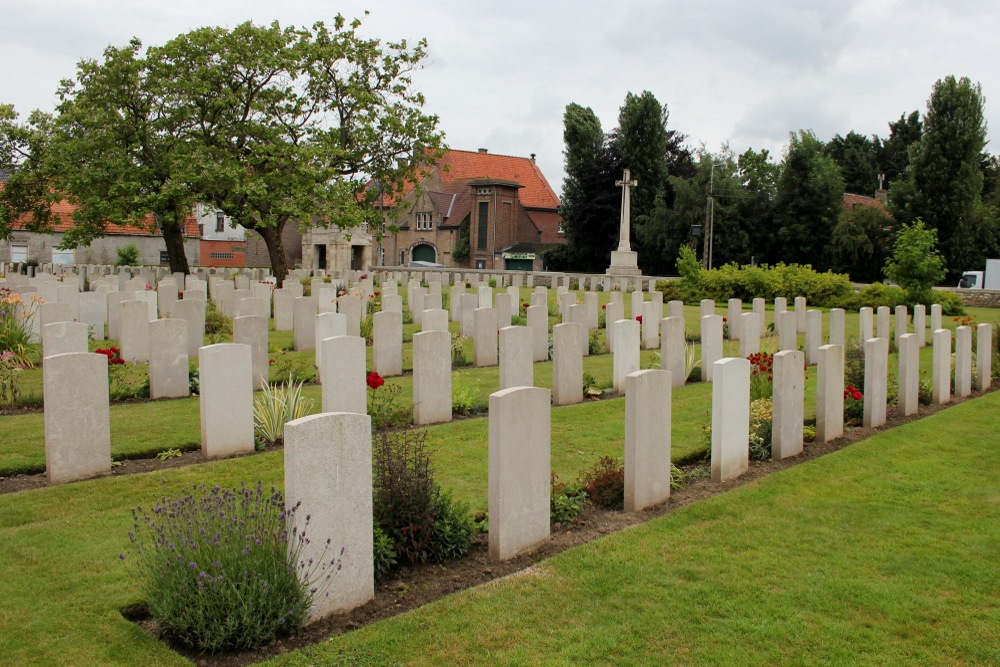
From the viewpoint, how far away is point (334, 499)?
4.57 metres

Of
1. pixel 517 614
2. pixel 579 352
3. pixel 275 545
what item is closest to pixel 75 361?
pixel 275 545

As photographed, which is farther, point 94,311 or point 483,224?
point 483,224

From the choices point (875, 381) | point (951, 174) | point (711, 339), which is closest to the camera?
Result: point (875, 381)

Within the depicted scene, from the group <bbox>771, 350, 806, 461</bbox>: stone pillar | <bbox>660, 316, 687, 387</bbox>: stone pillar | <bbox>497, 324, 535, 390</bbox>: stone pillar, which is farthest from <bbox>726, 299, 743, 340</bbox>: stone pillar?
<bbox>771, 350, 806, 461</bbox>: stone pillar

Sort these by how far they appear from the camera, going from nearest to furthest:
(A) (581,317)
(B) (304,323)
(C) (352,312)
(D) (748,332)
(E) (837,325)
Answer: (D) (748,332) < (E) (837,325) < (C) (352,312) < (B) (304,323) < (A) (581,317)

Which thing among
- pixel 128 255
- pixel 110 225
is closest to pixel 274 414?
pixel 128 255

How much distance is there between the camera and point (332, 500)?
4566mm

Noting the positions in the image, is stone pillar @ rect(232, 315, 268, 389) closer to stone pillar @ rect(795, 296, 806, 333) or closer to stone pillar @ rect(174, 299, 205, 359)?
stone pillar @ rect(174, 299, 205, 359)

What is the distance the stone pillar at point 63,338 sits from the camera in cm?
916

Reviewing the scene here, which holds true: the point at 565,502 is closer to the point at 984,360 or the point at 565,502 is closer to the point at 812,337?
the point at 984,360

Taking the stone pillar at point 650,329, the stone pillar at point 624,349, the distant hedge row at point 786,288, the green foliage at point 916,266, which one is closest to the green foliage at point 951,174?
the distant hedge row at point 786,288

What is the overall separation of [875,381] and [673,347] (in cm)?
309

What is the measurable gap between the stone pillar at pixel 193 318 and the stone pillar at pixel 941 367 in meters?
10.4

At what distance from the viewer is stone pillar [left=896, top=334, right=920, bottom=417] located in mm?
10117
